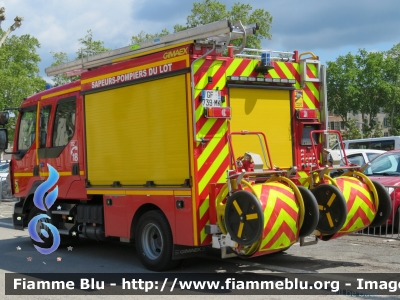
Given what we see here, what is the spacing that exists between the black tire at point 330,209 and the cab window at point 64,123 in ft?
15.7

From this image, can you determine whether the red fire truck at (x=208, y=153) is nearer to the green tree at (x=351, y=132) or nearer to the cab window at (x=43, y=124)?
the cab window at (x=43, y=124)

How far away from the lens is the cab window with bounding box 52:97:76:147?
35.3 ft

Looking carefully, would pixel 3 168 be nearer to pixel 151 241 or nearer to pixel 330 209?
pixel 151 241

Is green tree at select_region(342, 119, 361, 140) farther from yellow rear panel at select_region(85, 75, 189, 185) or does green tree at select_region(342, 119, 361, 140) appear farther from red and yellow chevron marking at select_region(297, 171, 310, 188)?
yellow rear panel at select_region(85, 75, 189, 185)

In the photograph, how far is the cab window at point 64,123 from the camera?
10.8 metres

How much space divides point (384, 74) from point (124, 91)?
241 feet

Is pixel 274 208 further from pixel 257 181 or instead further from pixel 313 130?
pixel 313 130

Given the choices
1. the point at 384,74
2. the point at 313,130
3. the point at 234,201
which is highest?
the point at 384,74

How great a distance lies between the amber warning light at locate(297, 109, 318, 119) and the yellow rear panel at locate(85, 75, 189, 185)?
206 centimetres

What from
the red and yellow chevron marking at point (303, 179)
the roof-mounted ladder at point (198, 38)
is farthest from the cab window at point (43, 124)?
the red and yellow chevron marking at point (303, 179)

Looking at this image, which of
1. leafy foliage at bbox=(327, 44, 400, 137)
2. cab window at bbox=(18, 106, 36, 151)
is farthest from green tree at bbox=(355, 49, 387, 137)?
cab window at bbox=(18, 106, 36, 151)

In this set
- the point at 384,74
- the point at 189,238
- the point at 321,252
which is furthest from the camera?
the point at 384,74

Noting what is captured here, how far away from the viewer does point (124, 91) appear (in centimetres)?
932

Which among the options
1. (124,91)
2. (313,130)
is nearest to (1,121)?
(124,91)
